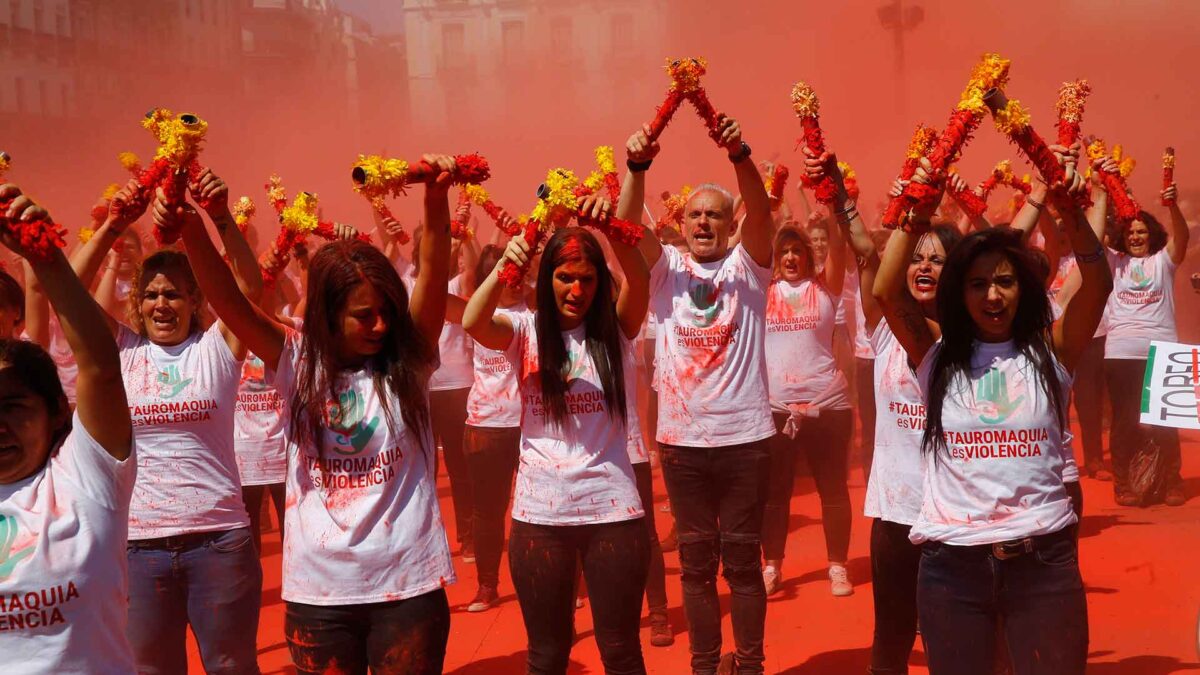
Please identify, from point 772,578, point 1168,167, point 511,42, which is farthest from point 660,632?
point 511,42

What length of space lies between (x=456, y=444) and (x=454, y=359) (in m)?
0.67

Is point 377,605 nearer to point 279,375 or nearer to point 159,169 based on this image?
point 279,375

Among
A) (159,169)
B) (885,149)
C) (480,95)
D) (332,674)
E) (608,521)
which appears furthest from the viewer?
(480,95)

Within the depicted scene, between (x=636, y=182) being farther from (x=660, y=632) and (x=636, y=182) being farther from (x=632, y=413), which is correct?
(x=660, y=632)

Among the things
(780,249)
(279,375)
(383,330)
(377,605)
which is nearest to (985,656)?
(377,605)

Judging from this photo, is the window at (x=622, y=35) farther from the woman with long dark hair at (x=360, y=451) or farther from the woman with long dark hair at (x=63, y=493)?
the woman with long dark hair at (x=63, y=493)

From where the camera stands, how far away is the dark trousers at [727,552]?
5.11 meters

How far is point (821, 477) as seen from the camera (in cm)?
717

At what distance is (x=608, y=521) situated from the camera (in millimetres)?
4141

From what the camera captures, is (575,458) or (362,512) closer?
(362,512)

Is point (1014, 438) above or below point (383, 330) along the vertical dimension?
below

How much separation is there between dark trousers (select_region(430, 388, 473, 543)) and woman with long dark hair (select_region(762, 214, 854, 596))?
7.41 ft

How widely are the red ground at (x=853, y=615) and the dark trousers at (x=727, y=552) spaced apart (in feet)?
2.11

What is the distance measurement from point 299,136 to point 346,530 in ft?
105
